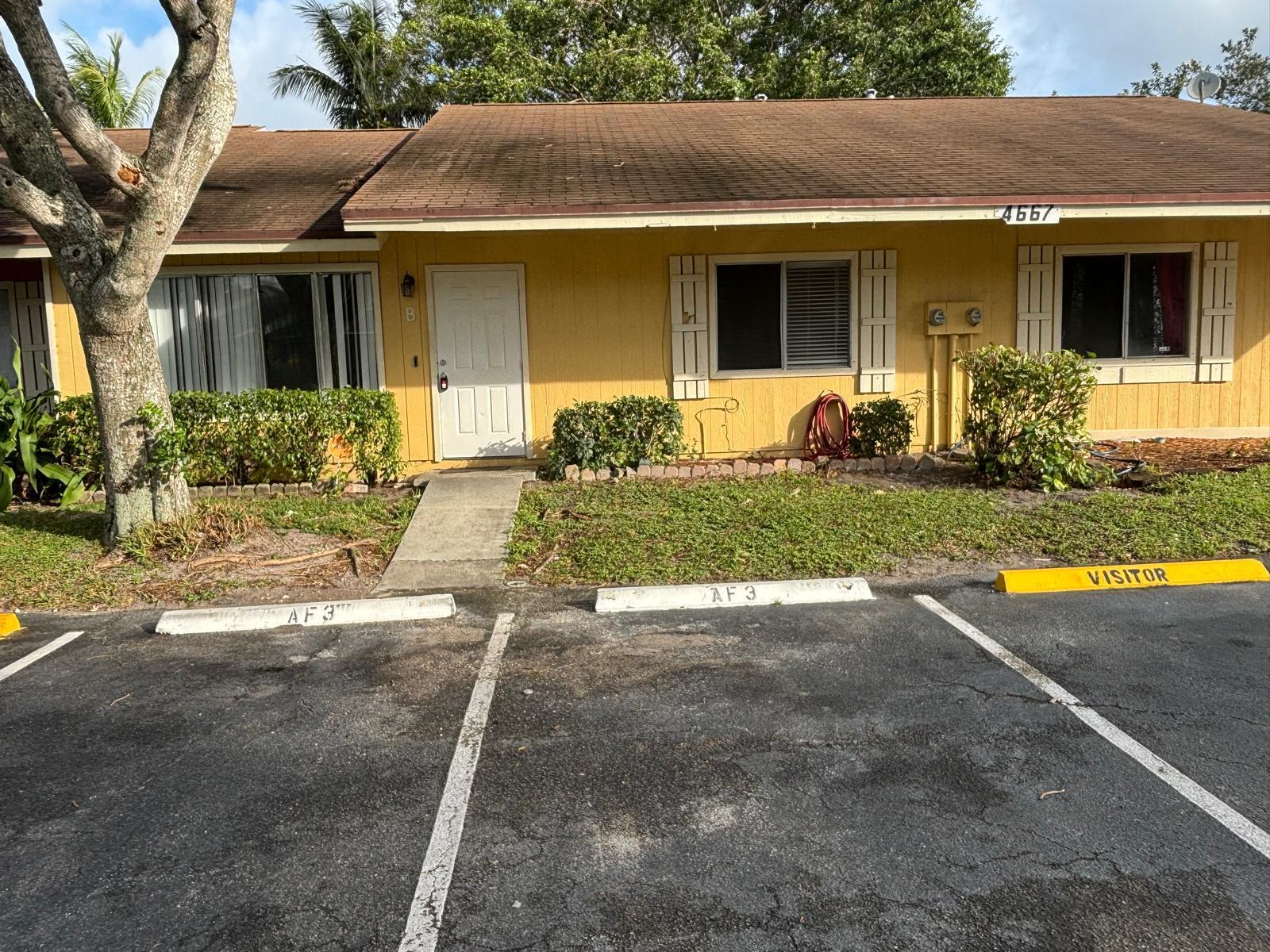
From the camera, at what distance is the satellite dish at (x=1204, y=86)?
1548 cm

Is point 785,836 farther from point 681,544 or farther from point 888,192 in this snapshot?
point 888,192

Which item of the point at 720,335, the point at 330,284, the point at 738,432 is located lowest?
the point at 738,432

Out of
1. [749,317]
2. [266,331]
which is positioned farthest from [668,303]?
[266,331]

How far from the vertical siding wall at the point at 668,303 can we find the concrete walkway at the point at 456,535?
1311 millimetres

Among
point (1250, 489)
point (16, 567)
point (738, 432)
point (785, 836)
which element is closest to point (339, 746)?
point (785, 836)

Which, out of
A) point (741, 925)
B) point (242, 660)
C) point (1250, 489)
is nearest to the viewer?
point (741, 925)

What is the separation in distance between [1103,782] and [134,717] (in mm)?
4242

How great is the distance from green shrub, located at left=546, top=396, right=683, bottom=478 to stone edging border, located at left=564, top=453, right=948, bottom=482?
0.32ft

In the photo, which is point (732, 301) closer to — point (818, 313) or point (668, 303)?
point (668, 303)

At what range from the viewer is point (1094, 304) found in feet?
36.6

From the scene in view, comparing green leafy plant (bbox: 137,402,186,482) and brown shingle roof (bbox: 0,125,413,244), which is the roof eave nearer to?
brown shingle roof (bbox: 0,125,413,244)

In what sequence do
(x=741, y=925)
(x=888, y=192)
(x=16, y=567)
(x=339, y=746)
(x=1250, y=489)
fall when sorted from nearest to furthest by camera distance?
(x=741, y=925) < (x=339, y=746) < (x=16, y=567) < (x=1250, y=489) < (x=888, y=192)

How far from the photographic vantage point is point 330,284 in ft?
34.2

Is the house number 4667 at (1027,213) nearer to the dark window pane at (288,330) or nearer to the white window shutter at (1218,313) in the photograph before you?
the white window shutter at (1218,313)
